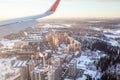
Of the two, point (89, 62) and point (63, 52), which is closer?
point (89, 62)

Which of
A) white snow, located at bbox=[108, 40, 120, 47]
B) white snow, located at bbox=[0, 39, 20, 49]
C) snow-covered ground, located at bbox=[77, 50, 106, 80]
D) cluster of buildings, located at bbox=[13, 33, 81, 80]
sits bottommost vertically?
snow-covered ground, located at bbox=[77, 50, 106, 80]

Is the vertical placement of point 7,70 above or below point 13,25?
below

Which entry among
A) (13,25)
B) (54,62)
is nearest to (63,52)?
(54,62)

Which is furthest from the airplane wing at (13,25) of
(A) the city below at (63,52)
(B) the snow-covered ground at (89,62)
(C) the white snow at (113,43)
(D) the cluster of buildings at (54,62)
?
(C) the white snow at (113,43)

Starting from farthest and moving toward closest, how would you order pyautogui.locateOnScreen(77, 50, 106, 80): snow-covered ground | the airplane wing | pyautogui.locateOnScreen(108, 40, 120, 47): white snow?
pyautogui.locateOnScreen(108, 40, 120, 47): white snow, pyautogui.locateOnScreen(77, 50, 106, 80): snow-covered ground, the airplane wing

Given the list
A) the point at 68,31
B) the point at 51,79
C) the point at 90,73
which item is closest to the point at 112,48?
the point at 90,73

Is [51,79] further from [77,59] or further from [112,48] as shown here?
[112,48]

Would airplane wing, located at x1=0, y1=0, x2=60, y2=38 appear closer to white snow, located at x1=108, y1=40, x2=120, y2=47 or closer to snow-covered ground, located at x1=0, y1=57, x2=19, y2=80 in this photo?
snow-covered ground, located at x1=0, y1=57, x2=19, y2=80

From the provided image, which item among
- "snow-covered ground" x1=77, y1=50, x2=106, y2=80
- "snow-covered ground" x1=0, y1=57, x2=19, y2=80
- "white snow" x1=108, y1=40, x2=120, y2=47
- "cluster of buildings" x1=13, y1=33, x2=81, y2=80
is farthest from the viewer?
"white snow" x1=108, y1=40, x2=120, y2=47

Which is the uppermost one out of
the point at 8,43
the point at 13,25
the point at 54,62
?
the point at 13,25

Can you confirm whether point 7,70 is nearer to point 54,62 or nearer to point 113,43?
point 54,62

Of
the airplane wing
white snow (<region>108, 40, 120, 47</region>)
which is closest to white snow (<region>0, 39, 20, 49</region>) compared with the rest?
white snow (<region>108, 40, 120, 47</region>)
